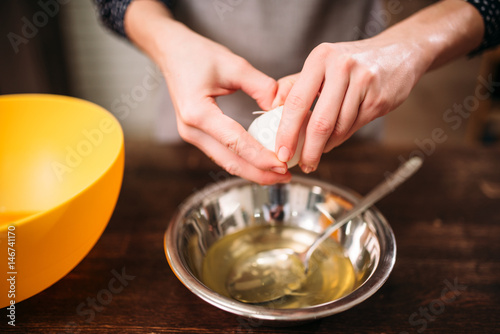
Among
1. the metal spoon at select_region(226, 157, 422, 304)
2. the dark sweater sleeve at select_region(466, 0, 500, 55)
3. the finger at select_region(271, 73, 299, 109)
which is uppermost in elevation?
the dark sweater sleeve at select_region(466, 0, 500, 55)

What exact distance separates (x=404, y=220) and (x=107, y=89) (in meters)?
1.97

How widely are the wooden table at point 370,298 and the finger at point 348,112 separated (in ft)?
0.80

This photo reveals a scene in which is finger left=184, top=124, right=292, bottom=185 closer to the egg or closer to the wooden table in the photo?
the egg

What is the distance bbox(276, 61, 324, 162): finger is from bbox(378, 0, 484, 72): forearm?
0.51ft

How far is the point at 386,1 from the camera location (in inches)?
84.9

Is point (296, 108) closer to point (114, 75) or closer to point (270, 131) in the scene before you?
point (270, 131)

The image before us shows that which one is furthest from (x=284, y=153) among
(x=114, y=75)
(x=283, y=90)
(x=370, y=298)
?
(x=114, y=75)

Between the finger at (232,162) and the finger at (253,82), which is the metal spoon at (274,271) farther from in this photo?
the finger at (253,82)

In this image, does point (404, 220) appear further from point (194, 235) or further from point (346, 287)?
point (194, 235)

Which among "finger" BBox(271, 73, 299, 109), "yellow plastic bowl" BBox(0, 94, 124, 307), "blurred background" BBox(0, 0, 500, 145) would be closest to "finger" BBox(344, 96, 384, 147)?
"finger" BBox(271, 73, 299, 109)

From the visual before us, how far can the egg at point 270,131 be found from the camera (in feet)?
1.71

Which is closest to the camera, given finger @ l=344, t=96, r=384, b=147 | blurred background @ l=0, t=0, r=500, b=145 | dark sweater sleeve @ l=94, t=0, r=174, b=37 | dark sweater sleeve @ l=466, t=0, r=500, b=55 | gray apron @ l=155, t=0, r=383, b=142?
finger @ l=344, t=96, r=384, b=147

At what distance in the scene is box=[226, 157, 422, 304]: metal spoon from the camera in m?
0.52

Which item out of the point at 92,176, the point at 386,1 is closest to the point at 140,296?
the point at 92,176
